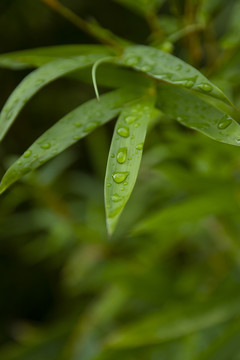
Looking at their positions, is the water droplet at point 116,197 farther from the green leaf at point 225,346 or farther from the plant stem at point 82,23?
the green leaf at point 225,346

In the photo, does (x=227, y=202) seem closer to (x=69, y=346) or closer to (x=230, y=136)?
(x=230, y=136)

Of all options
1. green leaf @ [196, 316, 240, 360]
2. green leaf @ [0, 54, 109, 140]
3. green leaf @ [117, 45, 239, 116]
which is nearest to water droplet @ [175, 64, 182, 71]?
green leaf @ [117, 45, 239, 116]

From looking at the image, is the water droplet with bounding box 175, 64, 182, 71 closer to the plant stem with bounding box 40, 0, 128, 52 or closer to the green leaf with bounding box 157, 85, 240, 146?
the green leaf with bounding box 157, 85, 240, 146

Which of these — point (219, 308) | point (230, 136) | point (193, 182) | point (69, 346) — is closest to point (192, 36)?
point (193, 182)

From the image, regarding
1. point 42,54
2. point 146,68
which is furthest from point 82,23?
point 146,68

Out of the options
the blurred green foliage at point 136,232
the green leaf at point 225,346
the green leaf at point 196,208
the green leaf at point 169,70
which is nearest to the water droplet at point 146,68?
the green leaf at point 169,70

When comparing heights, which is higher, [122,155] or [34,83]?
[34,83]

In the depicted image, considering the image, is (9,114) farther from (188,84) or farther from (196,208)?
(196,208)
